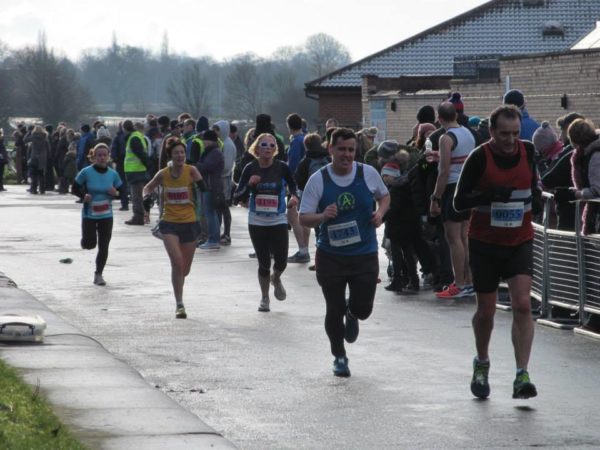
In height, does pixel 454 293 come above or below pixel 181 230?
below

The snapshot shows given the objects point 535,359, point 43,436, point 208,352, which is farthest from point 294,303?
point 43,436

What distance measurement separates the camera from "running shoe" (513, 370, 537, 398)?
8.95 metres

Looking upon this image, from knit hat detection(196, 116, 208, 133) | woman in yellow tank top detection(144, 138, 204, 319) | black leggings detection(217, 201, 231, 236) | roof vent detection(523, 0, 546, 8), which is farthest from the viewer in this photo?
roof vent detection(523, 0, 546, 8)

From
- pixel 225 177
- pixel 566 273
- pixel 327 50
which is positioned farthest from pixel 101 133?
pixel 327 50

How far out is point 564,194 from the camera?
41.8 ft

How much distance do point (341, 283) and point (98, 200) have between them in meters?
7.21

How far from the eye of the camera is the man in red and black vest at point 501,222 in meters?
9.15

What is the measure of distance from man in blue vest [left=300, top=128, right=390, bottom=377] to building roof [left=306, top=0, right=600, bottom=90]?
164 feet

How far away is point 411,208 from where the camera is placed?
51.0 feet

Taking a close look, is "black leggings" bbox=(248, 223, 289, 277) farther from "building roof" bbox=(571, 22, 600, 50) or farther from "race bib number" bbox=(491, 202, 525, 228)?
"building roof" bbox=(571, 22, 600, 50)

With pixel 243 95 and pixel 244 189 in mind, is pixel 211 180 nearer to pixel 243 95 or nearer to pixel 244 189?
pixel 244 189

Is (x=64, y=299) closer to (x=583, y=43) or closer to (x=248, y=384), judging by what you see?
(x=248, y=384)

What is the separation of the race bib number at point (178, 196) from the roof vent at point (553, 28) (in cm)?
4748

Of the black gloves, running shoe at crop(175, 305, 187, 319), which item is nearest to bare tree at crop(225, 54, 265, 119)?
running shoe at crop(175, 305, 187, 319)
